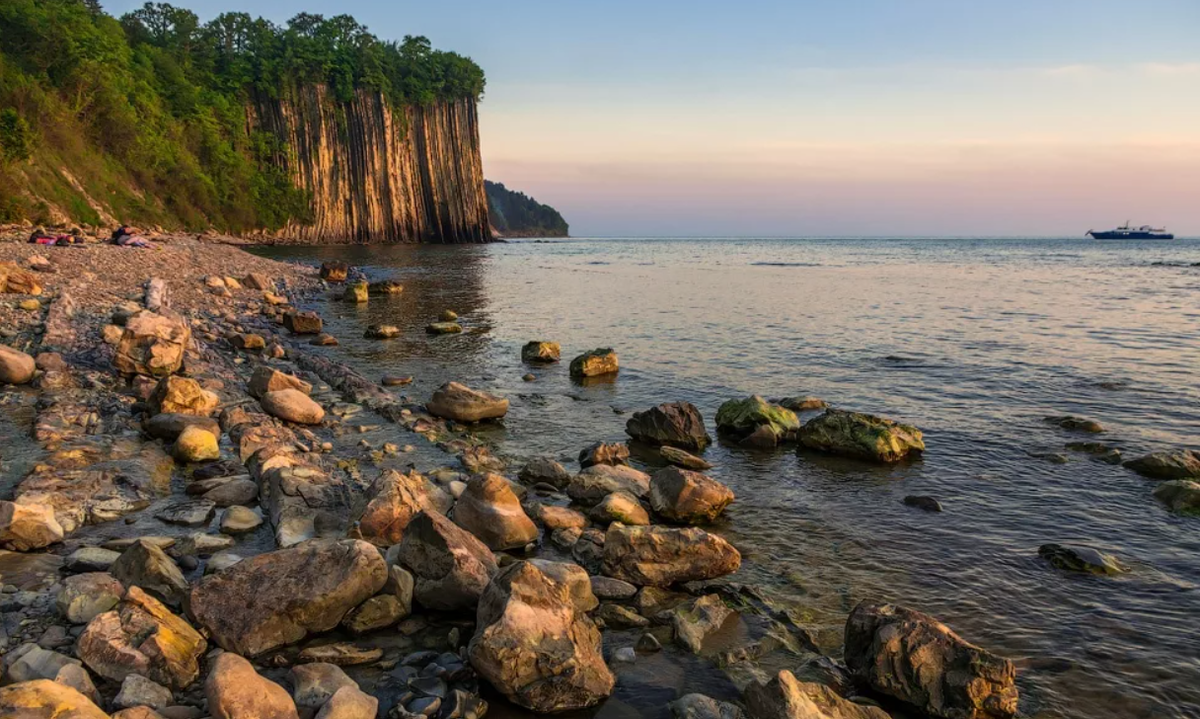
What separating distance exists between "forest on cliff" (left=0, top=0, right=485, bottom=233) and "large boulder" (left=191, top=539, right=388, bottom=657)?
44.6 m

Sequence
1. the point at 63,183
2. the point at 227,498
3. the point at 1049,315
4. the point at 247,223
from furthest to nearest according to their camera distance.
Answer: the point at 247,223
the point at 63,183
the point at 1049,315
the point at 227,498

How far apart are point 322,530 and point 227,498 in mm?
1539

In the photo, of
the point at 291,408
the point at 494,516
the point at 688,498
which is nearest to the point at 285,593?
the point at 494,516

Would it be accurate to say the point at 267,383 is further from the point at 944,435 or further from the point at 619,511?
the point at 944,435

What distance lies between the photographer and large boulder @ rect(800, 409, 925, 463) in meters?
10.9

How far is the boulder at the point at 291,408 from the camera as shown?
11.1m

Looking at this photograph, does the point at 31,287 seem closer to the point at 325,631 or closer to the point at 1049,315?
the point at 325,631

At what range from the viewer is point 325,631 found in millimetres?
5289

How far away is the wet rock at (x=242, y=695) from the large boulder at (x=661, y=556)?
328 centimetres

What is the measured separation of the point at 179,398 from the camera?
10.0m

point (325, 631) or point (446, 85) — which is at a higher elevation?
point (446, 85)

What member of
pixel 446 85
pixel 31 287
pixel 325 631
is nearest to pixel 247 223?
pixel 446 85

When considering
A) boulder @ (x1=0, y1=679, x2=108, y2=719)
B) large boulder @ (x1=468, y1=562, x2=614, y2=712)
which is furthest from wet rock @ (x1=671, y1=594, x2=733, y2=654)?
boulder @ (x1=0, y1=679, x2=108, y2=719)

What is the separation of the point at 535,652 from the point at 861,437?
809cm
